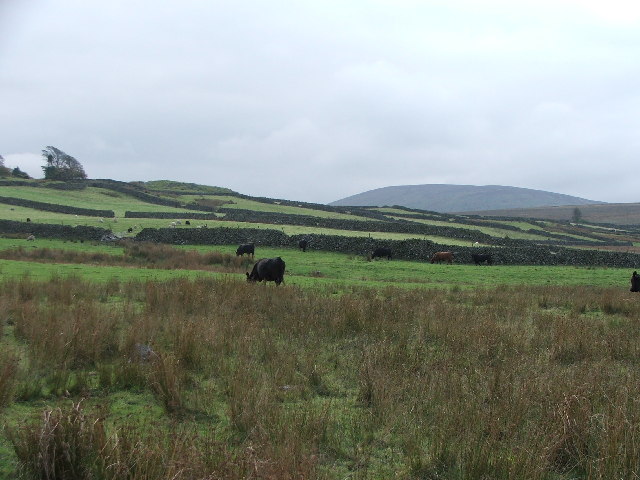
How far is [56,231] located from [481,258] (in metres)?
32.6

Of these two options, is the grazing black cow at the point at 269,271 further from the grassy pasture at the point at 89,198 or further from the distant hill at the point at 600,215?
the distant hill at the point at 600,215

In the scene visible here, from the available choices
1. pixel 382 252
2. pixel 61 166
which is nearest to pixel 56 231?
pixel 382 252

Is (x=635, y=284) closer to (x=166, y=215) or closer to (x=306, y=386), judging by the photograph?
(x=306, y=386)

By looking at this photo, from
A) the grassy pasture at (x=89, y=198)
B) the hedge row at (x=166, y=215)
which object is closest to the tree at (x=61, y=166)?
the grassy pasture at (x=89, y=198)

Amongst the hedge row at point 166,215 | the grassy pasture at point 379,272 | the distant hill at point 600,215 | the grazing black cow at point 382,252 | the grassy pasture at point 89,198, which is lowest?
the grassy pasture at point 379,272

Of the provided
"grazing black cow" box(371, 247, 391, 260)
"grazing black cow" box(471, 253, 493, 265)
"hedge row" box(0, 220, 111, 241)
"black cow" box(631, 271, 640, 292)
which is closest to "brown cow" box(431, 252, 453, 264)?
"grazing black cow" box(471, 253, 493, 265)

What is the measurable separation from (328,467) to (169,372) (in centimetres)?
240

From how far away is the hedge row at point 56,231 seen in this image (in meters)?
37.4

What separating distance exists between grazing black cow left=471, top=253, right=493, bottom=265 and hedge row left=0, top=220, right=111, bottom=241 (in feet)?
91.0

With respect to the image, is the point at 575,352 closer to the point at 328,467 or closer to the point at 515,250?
the point at 328,467

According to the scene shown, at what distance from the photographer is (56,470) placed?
3.86 meters

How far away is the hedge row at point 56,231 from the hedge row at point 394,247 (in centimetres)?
310

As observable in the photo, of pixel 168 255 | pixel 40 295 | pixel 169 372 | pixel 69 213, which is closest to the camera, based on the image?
pixel 169 372

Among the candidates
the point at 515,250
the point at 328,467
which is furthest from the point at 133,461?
the point at 515,250
